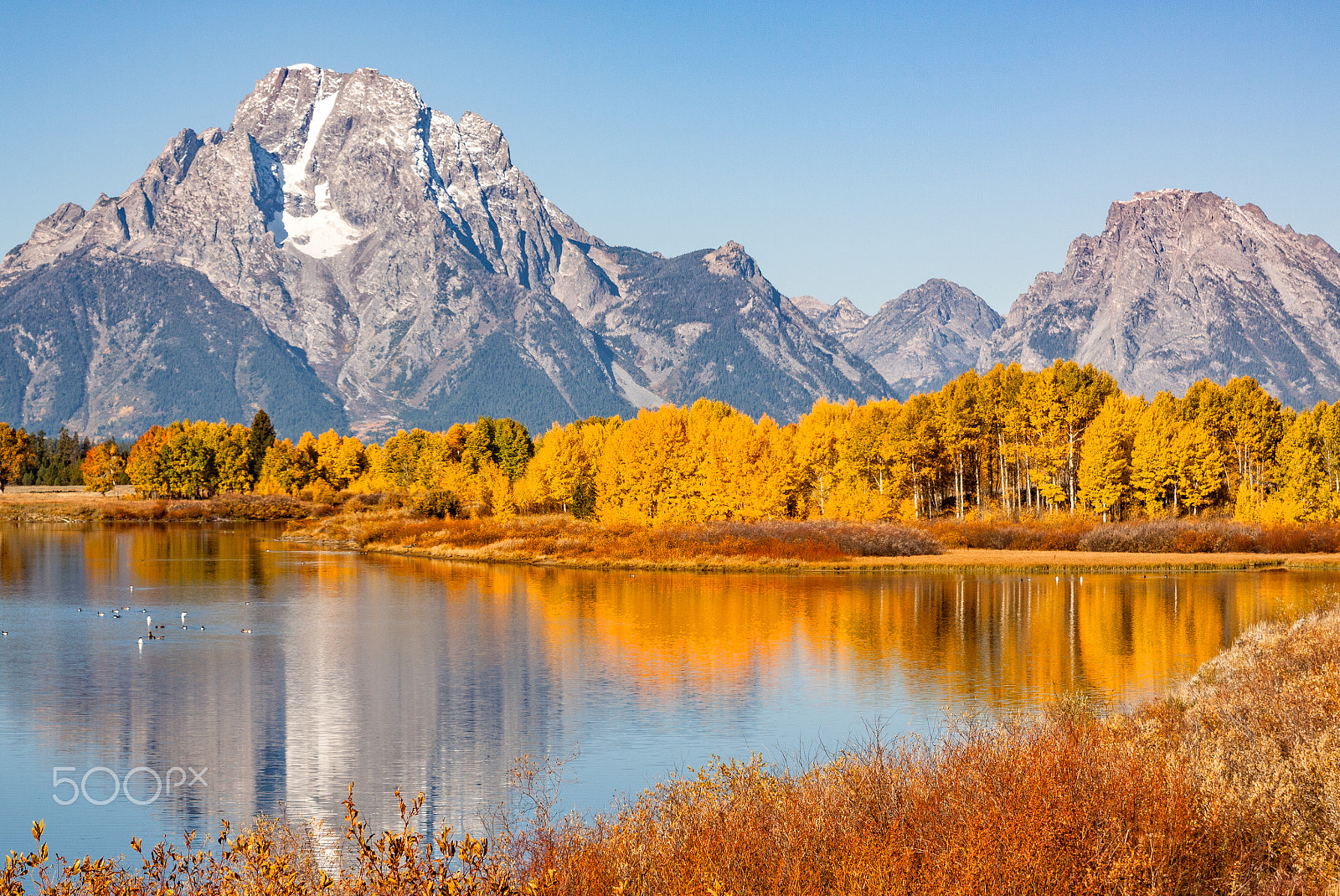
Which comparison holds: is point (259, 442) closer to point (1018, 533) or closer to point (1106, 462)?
point (1018, 533)

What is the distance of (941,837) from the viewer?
1384 cm

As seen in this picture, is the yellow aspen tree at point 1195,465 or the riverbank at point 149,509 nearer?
the yellow aspen tree at point 1195,465

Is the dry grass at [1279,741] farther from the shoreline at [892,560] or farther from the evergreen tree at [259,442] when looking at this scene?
the evergreen tree at [259,442]

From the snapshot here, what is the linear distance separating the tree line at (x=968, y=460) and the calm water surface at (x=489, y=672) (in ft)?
80.7

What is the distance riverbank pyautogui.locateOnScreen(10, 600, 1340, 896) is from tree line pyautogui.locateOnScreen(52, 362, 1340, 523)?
78025 millimetres

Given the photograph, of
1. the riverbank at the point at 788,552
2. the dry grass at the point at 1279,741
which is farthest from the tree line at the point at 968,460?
the dry grass at the point at 1279,741

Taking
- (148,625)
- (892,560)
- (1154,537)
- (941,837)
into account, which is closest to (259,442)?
(892,560)

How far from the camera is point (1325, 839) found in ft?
44.2

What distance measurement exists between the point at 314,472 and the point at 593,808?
549ft

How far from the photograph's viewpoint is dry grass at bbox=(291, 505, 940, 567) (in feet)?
263

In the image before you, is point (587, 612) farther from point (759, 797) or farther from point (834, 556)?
point (759, 797)

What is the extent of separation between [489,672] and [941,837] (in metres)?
26.4

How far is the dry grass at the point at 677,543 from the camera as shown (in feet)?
263

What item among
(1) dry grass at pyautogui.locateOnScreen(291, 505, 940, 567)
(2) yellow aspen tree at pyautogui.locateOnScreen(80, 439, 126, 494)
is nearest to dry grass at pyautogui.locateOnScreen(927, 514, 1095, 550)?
(1) dry grass at pyautogui.locateOnScreen(291, 505, 940, 567)
